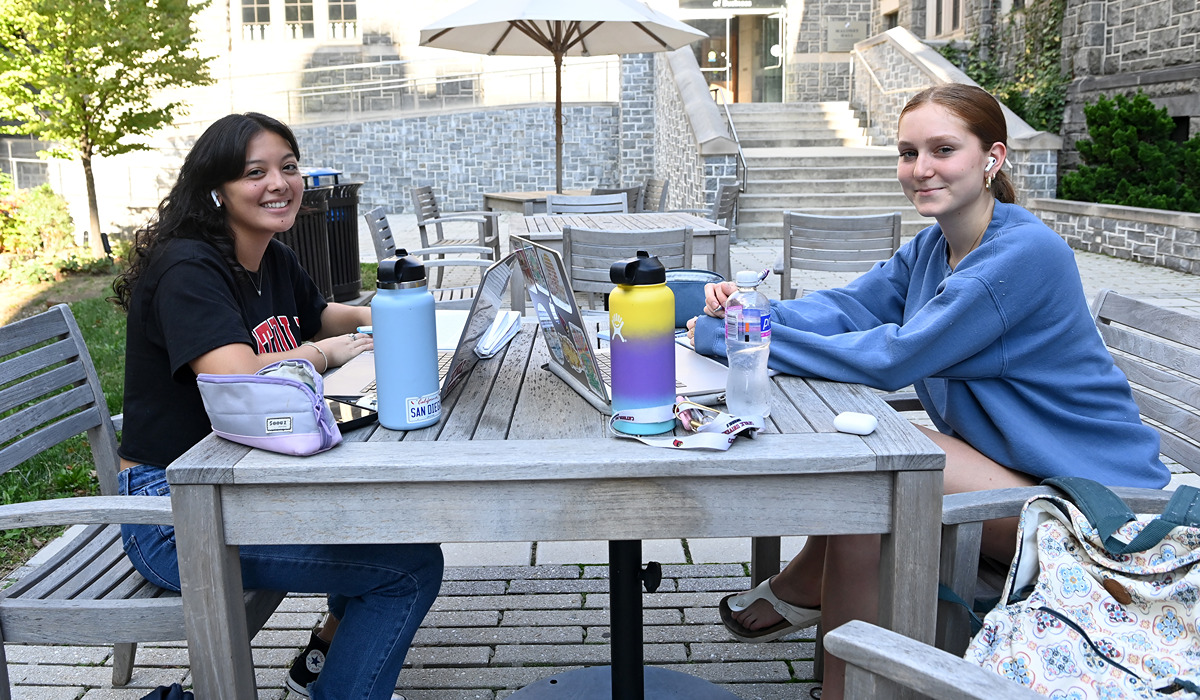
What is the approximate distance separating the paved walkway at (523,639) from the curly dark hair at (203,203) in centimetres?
109

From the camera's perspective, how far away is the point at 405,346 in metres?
1.65

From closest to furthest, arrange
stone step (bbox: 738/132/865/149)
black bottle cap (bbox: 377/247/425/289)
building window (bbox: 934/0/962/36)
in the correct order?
black bottle cap (bbox: 377/247/425/289) → stone step (bbox: 738/132/865/149) → building window (bbox: 934/0/962/36)

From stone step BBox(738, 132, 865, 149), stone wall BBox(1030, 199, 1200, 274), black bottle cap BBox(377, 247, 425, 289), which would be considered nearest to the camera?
black bottle cap BBox(377, 247, 425, 289)

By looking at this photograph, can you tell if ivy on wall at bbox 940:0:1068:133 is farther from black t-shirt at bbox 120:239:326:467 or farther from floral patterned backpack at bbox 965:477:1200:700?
black t-shirt at bbox 120:239:326:467

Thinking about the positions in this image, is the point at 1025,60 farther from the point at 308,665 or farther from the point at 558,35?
the point at 308,665

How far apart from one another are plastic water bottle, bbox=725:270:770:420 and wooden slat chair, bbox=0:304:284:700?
3.36ft

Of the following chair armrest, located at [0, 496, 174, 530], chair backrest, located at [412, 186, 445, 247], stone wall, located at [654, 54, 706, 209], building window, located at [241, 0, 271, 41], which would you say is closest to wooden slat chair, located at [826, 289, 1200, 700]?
chair armrest, located at [0, 496, 174, 530]

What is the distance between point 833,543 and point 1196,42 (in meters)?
11.2

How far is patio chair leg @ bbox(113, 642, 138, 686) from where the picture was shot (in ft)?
8.36

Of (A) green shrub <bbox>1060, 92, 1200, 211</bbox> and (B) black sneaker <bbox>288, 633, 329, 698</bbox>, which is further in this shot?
(A) green shrub <bbox>1060, 92, 1200, 211</bbox>

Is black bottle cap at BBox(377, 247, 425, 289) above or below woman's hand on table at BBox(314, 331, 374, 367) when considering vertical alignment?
above

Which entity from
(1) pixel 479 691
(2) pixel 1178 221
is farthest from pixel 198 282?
(2) pixel 1178 221

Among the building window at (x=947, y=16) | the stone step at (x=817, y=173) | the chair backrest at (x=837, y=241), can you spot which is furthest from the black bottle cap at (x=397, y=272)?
the building window at (x=947, y=16)

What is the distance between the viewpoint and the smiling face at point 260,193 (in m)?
2.25
